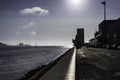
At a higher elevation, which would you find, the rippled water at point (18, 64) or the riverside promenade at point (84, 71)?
the riverside promenade at point (84, 71)

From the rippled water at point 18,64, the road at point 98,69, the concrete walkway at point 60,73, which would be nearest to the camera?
the concrete walkway at point 60,73

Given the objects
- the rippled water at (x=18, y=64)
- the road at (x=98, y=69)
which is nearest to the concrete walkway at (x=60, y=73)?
the road at (x=98, y=69)

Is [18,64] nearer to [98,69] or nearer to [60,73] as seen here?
[98,69]

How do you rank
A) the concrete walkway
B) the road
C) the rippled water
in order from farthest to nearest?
the rippled water, the road, the concrete walkway

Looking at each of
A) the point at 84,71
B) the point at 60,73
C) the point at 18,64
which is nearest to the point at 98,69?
the point at 84,71

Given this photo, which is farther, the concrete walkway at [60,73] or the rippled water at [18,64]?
the rippled water at [18,64]

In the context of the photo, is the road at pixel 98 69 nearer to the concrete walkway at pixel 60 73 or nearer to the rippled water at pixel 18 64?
the concrete walkway at pixel 60 73

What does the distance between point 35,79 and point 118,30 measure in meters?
89.3

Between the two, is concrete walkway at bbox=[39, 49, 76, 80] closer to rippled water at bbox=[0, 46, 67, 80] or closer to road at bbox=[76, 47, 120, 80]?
road at bbox=[76, 47, 120, 80]

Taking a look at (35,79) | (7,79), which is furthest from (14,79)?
(35,79)

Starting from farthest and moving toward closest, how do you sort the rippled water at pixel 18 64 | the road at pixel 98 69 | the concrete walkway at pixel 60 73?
the rippled water at pixel 18 64 → the road at pixel 98 69 → the concrete walkway at pixel 60 73

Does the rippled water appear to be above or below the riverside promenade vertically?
below

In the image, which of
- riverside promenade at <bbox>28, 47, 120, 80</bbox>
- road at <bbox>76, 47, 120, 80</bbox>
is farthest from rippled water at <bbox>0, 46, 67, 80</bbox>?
road at <bbox>76, 47, 120, 80</bbox>

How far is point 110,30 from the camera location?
100625 millimetres
